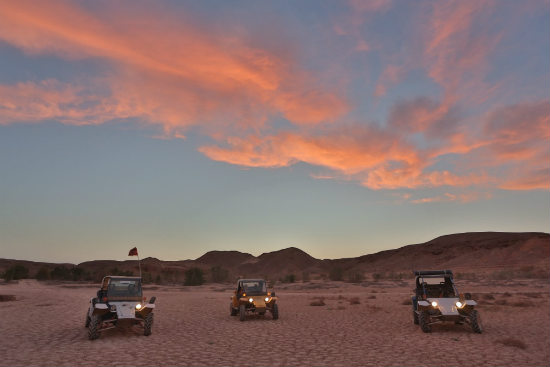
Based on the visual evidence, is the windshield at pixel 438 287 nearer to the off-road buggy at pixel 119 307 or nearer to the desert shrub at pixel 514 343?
Result: the desert shrub at pixel 514 343

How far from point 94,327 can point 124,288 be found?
5.87ft

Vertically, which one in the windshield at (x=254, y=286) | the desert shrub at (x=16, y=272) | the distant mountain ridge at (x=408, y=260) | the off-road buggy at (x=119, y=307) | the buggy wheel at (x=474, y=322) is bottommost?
the buggy wheel at (x=474, y=322)

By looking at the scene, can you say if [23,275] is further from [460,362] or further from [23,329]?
[460,362]

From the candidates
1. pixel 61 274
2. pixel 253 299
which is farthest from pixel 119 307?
pixel 61 274

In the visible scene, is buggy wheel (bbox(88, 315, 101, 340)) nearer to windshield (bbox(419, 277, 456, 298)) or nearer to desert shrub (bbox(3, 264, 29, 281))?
windshield (bbox(419, 277, 456, 298))

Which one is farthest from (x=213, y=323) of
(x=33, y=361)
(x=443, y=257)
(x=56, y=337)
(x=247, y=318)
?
(x=443, y=257)

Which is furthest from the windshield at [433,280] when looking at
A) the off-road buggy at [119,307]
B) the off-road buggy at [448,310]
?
the off-road buggy at [119,307]

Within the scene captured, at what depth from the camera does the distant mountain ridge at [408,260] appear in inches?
4156

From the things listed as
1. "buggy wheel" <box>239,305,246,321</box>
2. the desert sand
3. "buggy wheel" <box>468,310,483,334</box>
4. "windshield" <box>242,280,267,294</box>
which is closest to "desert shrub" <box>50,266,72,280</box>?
the desert sand

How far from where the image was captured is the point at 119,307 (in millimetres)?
14000

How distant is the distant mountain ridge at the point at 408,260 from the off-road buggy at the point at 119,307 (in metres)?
59.5

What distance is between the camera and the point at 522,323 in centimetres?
1800

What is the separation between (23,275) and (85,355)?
86.9 metres

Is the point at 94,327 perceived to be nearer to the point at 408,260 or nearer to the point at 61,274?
the point at 61,274
